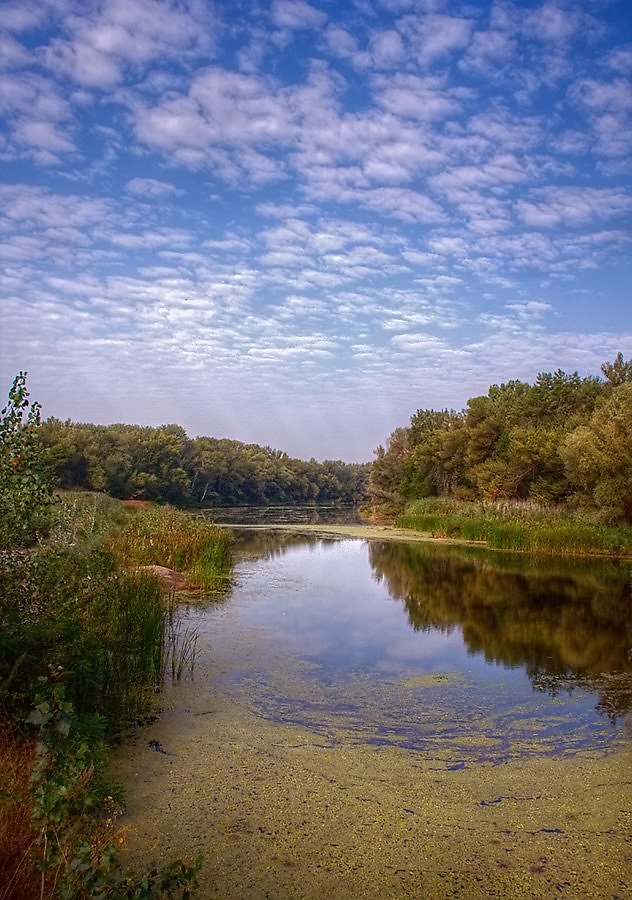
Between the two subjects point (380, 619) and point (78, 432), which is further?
point (78, 432)

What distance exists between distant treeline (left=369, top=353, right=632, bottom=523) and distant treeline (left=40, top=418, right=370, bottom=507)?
13794 millimetres

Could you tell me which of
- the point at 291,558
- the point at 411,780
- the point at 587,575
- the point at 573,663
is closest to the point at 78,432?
the point at 291,558

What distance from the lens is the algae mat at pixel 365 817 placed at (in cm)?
344

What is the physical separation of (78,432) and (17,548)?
36.6m

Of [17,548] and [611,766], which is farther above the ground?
[17,548]

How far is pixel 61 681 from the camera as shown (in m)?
4.64

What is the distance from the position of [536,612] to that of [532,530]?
380 inches

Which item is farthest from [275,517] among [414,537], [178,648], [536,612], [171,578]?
[178,648]

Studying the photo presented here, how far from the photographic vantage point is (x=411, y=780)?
476 cm

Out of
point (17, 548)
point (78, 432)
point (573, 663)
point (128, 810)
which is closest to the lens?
point (128, 810)

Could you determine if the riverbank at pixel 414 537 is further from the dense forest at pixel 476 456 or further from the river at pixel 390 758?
the river at pixel 390 758

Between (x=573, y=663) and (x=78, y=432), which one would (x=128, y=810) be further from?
(x=78, y=432)

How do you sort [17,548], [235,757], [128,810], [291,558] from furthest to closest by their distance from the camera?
[291,558] → [235,757] → [17,548] → [128,810]

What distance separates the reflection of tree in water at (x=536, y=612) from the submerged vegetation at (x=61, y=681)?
14.4ft
